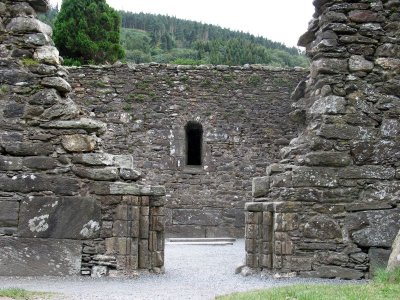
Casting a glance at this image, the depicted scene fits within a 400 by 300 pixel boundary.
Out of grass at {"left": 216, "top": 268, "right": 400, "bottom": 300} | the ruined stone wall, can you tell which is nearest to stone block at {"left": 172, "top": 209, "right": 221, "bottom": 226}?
the ruined stone wall

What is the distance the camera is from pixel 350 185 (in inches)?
313

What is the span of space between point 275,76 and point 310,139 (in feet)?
25.1

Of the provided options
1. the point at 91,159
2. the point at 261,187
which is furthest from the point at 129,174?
the point at 261,187

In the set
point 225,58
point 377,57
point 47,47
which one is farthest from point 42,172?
point 225,58

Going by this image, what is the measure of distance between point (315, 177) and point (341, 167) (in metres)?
0.41

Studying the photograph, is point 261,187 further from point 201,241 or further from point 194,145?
point 194,145

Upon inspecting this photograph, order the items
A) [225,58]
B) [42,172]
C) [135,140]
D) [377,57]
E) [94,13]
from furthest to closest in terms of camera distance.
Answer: [225,58]
[94,13]
[135,140]
[377,57]
[42,172]

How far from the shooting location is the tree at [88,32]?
26.7m

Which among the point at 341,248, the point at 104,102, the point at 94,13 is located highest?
the point at 94,13

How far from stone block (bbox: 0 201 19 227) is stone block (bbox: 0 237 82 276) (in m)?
0.20

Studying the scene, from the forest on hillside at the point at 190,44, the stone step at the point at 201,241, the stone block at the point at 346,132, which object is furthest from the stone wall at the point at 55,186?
the forest on hillside at the point at 190,44

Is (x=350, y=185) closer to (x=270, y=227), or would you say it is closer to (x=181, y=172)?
A: (x=270, y=227)

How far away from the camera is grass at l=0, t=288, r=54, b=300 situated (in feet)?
18.4

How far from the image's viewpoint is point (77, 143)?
25.7ft
